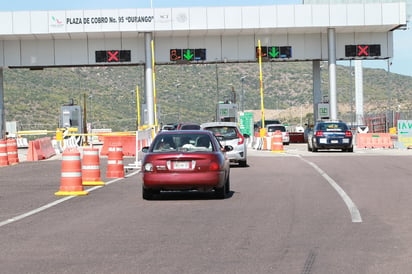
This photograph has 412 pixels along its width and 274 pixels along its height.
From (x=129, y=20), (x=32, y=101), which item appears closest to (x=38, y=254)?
(x=129, y=20)

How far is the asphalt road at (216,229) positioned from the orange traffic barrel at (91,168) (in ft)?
1.20

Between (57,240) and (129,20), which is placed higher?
(129,20)

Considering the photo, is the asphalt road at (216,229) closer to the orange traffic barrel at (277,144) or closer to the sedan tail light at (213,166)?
the sedan tail light at (213,166)

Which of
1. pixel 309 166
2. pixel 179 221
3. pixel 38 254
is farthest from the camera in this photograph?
pixel 309 166

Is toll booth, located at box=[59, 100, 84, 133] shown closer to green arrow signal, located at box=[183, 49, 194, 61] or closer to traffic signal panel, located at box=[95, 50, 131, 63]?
traffic signal panel, located at box=[95, 50, 131, 63]

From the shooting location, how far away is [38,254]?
9062 millimetres

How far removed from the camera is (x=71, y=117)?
6200 centimetres

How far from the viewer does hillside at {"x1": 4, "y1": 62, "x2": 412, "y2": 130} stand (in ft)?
405

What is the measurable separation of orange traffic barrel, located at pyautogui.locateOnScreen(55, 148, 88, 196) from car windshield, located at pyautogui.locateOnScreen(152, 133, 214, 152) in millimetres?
1803

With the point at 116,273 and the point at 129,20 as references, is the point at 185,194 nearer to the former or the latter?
the point at 116,273

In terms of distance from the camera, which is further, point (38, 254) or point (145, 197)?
point (145, 197)

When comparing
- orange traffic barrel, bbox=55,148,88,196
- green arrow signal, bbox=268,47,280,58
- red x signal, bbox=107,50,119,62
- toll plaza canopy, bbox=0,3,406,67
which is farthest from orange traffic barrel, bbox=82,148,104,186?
green arrow signal, bbox=268,47,280,58

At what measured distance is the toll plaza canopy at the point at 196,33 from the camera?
51344 mm

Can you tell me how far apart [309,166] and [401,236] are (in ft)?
55.0
